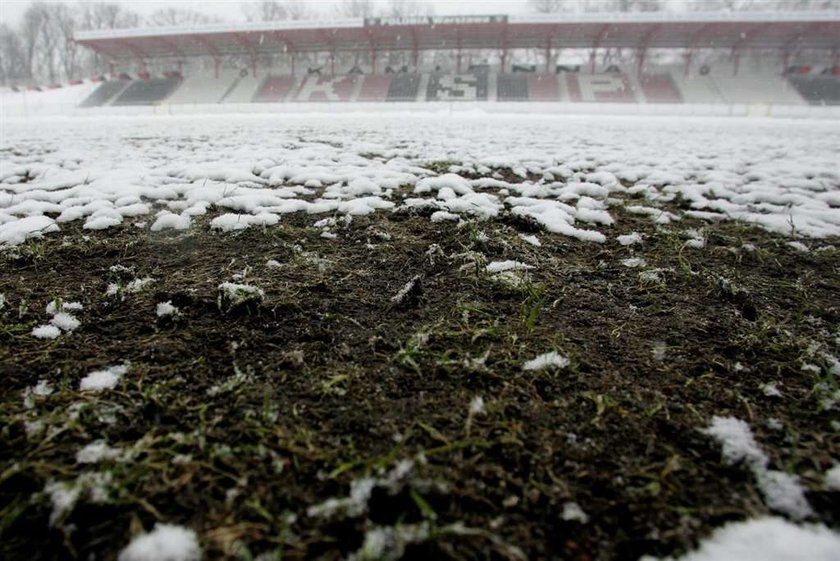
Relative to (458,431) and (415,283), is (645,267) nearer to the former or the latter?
(415,283)

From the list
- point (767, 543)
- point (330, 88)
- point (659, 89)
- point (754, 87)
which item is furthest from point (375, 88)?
point (767, 543)

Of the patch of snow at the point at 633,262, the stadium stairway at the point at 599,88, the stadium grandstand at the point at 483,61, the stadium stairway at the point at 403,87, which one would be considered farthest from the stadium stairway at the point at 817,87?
the patch of snow at the point at 633,262

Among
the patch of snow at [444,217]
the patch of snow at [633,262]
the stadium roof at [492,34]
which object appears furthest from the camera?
the stadium roof at [492,34]

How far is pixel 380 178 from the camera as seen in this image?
364 centimetres

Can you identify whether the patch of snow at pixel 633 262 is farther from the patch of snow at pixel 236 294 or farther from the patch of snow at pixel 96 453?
the patch of snow at pixel 96 453

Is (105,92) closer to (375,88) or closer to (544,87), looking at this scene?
(375,88)

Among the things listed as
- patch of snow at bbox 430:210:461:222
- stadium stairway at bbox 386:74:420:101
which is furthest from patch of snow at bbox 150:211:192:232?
stadium stairway at bbox 386:74:420:101

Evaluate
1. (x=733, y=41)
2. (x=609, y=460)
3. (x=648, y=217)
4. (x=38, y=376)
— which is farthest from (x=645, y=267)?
(x=733, y=41)

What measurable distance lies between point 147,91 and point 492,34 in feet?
84.4

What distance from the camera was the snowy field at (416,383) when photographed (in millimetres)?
815

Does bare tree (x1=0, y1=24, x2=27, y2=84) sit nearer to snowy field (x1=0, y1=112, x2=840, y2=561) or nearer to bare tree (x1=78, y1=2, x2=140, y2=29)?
bare tree (x1=78, y1=2, x2=140, y2=29)

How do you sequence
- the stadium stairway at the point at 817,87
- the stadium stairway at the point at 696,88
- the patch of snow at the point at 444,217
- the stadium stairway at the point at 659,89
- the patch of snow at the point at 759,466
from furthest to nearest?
the stadium stairway at the point at 659,89
the stadium stairway at the point at 696,88
the stadium stairway at the point at 817,87
the patch of snow at the point at 444,217
the patch of snow at the point at 759,466

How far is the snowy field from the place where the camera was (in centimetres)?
81

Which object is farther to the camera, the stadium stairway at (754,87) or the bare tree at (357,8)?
the bare tree at (357,8)
